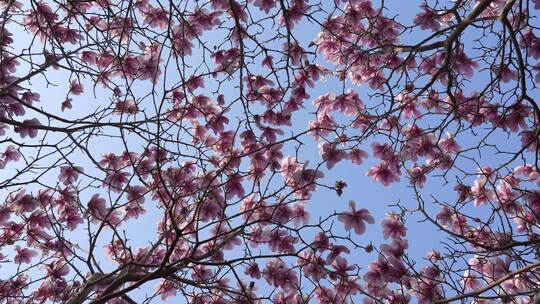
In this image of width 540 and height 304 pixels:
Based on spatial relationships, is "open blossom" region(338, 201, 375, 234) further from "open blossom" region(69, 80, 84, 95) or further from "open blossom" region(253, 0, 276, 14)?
"open blossom" region(69, 80, 84, 95)

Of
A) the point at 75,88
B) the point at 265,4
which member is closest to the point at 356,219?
the point at 265,4

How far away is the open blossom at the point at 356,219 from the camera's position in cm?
340

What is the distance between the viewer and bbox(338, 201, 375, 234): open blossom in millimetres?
3404

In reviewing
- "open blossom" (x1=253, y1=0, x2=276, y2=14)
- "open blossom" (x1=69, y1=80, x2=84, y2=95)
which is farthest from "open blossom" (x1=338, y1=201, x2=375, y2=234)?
"open blossom" (x1=69, y1=80, x2=84, y2=95)

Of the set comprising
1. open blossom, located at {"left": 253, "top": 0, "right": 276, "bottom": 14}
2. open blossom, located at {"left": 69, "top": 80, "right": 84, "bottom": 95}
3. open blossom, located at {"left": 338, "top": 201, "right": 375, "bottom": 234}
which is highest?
open blossom, located at {"left": 253, "top": 0, "right": 276, "bottom": 14}

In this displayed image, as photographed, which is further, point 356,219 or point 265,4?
point 265,4

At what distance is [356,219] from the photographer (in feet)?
11.2

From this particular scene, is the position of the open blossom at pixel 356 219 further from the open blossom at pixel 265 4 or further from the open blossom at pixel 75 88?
the open blossom at pixel 75 88

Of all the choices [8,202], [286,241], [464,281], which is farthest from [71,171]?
[464,281]

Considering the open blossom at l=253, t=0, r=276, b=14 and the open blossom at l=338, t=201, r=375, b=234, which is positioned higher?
the open blossom at l=253, t=0, r=276, b=14

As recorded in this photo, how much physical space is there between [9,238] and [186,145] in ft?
5.81

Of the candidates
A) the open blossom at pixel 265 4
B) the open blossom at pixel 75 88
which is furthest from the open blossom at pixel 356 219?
the open blossom at pixel 75 88

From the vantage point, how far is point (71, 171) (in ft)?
12.8

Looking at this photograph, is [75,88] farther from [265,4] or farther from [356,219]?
[356,219]
